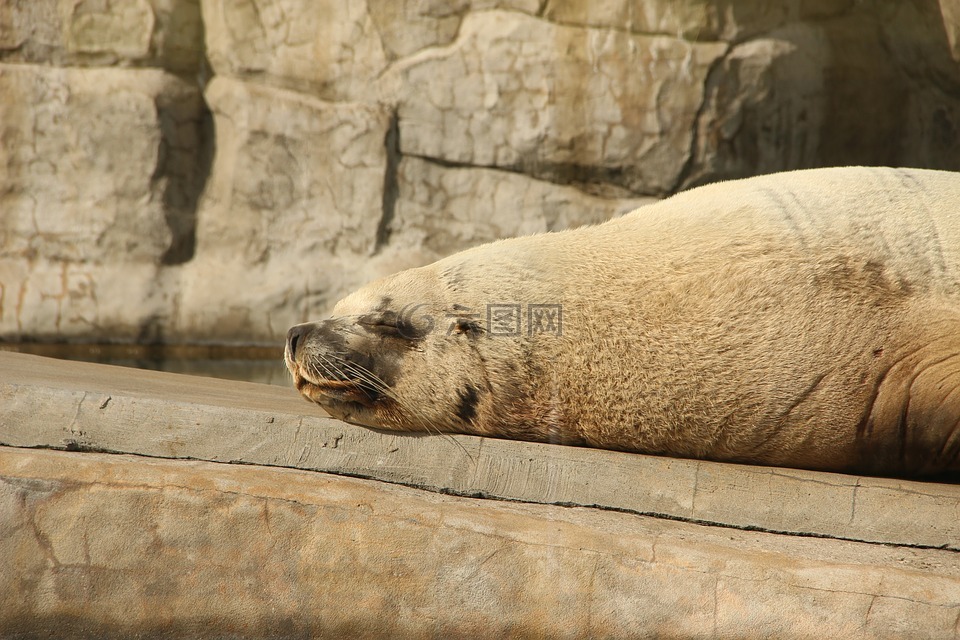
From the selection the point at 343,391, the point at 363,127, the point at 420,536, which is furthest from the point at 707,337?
the point at 363,127

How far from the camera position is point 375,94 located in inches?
212

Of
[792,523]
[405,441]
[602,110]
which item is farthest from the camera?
[602,110]

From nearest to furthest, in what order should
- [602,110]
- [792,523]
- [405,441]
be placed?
[792,523], [405,441], [602,110]

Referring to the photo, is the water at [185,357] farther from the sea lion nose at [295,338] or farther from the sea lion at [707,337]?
the sea lion at [707,337]

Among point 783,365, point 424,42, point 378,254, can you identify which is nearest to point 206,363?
point 378,254

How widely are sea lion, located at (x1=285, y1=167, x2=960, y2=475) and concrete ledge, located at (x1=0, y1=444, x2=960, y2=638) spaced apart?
0.92 ft

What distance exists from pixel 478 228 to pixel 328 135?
3.39 feet

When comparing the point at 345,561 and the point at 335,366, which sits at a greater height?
the point at 335,366

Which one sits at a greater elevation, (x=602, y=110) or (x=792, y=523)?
(x=602, y=110)

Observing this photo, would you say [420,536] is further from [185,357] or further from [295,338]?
[185,357]

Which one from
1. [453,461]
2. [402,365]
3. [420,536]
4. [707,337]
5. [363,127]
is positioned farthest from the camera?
[363,127]

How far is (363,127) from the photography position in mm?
5367

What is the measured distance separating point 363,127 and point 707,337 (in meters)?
3.29

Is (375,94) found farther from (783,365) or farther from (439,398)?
(783,365)
